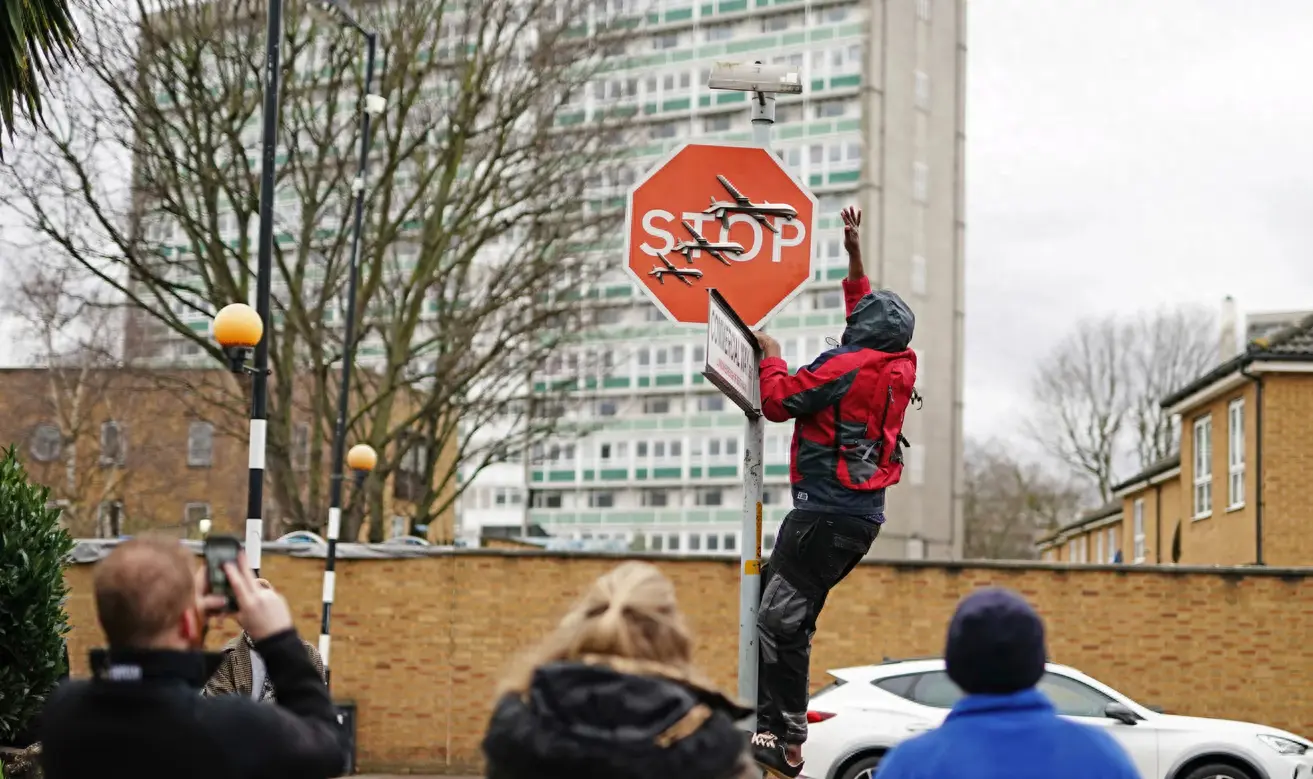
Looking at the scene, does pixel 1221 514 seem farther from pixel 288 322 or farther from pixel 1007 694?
pixel 1007 694

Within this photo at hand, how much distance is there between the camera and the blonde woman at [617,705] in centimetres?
304

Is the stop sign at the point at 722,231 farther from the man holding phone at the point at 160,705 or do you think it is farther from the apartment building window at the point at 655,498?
the apartment building window at the point at 655,498

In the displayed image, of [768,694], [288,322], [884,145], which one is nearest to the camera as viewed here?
[768,694]

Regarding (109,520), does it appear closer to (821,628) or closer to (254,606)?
(821,628)

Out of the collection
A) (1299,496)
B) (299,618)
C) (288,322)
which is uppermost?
Result: (288,322)

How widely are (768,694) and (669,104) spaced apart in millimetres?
87643

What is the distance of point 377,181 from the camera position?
29.3 metres

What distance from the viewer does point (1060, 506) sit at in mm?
72312

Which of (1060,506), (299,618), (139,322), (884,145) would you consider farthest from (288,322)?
(884,145)

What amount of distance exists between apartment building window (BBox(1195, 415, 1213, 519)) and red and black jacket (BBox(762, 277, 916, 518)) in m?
31.7

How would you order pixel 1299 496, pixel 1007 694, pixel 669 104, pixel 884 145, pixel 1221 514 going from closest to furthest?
pixel 1007 694 → pixel 1299 496 → pixel 1221 514 → pixel 884 145 → pixel 669 104

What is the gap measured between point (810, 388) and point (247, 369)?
9.39 meters

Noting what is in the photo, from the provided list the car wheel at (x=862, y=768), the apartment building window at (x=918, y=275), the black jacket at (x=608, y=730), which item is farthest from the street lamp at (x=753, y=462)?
the apartment building window at (x=918, y=275)

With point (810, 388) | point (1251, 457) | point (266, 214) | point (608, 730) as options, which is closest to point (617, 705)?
point (608, 730)
